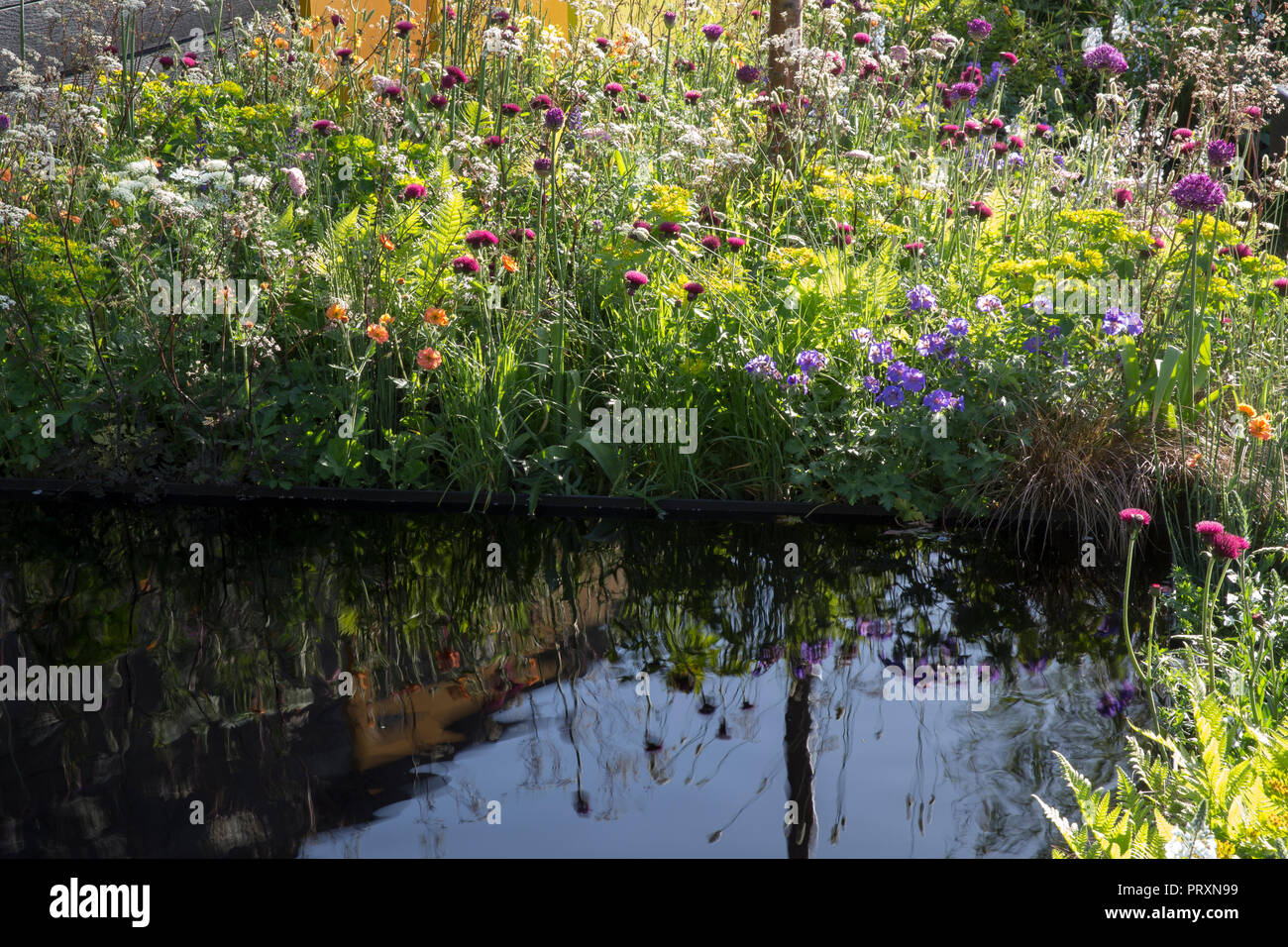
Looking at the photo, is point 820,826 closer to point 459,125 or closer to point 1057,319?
point 1057,319

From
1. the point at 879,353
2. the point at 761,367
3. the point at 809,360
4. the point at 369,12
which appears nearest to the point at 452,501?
the point at 761,367

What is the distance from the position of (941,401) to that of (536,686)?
194 cm

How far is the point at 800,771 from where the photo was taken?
279cm

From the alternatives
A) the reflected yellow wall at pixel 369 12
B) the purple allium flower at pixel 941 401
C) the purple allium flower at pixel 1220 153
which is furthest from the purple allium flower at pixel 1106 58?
the reflected yellow wall at pixel 369 12

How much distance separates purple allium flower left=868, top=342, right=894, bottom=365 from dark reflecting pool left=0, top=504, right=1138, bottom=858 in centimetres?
66

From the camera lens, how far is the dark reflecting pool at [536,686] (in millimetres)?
2551

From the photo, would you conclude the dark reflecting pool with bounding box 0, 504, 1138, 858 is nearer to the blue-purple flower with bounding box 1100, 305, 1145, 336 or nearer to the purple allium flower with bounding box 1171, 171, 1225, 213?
the blue-purple flower with bounding box 1100, 305, 1145, 336

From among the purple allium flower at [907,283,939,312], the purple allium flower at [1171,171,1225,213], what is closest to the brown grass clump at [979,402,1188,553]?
Answer: the purple allium flower at [907,283,939,312]

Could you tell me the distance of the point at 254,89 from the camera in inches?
258

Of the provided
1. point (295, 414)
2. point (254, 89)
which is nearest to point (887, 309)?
point (295, 414)

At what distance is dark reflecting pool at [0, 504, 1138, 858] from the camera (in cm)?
255

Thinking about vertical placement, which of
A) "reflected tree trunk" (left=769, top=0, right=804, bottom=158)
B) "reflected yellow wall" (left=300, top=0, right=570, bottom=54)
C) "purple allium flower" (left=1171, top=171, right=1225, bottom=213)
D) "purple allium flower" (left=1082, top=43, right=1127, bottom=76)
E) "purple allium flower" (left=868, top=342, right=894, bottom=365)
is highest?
"reflected yellow wall" (left=300, top=0, right=570, bottom=54)

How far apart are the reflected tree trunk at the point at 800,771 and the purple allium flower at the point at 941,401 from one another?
1.42 meters

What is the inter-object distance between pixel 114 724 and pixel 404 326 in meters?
2.21
